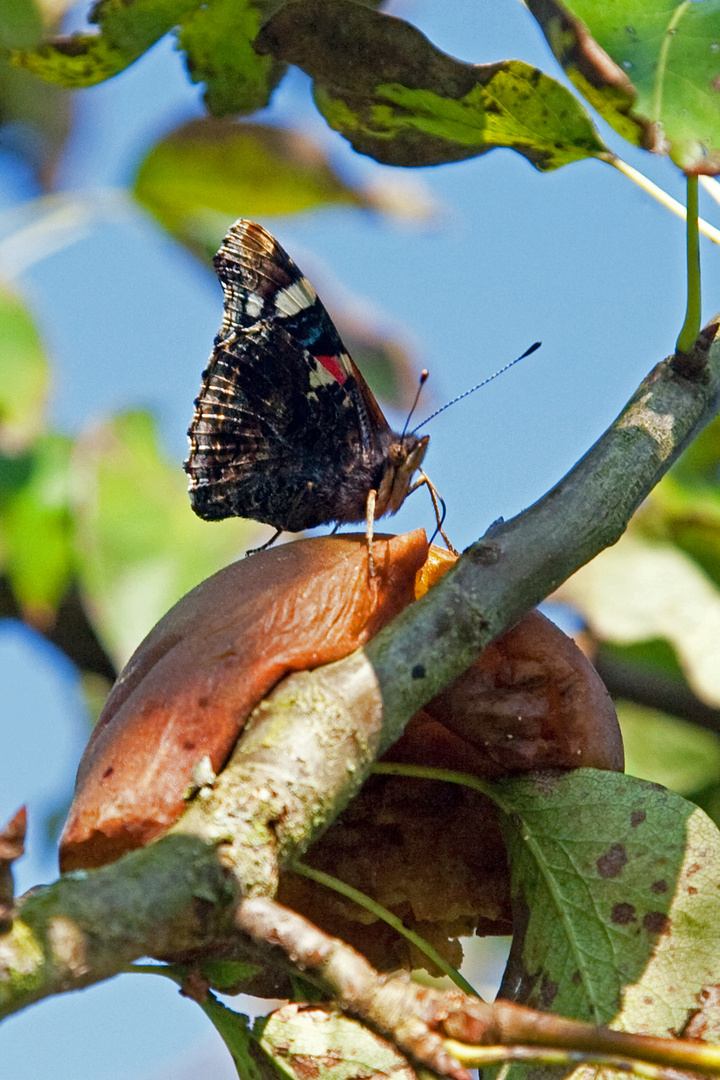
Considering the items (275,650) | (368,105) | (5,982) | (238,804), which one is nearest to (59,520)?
(368,105)

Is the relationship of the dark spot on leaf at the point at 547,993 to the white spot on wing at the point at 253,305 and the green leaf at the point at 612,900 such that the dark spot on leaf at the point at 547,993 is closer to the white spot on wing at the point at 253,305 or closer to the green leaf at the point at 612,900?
the green leaf at the point at 612,900

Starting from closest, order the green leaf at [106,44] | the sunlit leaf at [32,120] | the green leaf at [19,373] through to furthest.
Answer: the green leaf at [106,44] → the green leaf at [19,373] → the sunlit leaf at [32,120]

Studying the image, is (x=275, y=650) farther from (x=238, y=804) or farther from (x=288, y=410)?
(x=288, y=410)

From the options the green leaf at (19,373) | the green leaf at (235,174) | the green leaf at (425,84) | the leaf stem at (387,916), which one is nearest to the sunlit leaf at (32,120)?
the green leaf at (235,174)

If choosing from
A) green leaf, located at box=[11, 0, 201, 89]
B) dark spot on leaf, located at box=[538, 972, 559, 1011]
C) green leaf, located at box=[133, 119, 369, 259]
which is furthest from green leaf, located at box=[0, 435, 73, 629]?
dark spot on leaf, located at box=[538, 972, 559, 1011]

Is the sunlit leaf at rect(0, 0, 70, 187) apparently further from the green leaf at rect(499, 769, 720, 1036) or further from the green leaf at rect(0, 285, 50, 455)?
the green leaf at rect(499, 769, 720, 1036)
